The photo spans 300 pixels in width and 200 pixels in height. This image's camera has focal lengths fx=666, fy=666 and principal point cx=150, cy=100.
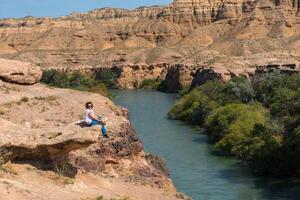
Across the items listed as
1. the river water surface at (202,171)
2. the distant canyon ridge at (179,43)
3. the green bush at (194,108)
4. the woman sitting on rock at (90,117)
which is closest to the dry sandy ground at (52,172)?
the woman sitting on rock at (90,117)

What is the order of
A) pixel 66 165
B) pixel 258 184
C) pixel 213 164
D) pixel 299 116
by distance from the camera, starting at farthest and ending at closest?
pixel 213 164
pixel 299 116
pixel 258 184
pixel 66 165

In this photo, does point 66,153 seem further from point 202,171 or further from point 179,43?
point 179,43

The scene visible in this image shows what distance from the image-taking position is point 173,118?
61.9 metres

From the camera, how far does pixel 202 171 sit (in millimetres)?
34594

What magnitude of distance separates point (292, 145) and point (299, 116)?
1.79 m

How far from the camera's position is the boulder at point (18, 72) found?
21.7 metres

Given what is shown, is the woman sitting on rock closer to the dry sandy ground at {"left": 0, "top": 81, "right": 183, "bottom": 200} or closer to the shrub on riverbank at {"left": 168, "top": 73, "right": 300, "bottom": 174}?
the dry sandy ground at {"left": 0, "top": 81, "right": 183, "bottom": 200}

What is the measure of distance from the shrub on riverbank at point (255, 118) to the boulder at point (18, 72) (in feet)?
47.6

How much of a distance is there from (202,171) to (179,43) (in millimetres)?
137200

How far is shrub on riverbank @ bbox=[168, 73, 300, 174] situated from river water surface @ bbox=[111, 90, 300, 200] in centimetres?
102

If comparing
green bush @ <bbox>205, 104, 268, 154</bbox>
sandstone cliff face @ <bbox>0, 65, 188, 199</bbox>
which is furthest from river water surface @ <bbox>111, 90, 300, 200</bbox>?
sandstone cliff face @ <bbox>0, 65, 188, 199</bbox>

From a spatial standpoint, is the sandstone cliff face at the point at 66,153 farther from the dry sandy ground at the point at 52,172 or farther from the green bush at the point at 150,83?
the green bush at the point at 150,83

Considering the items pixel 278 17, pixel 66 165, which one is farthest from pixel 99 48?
pixel 66 165

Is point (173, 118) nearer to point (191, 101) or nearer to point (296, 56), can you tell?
point (191, 101)
